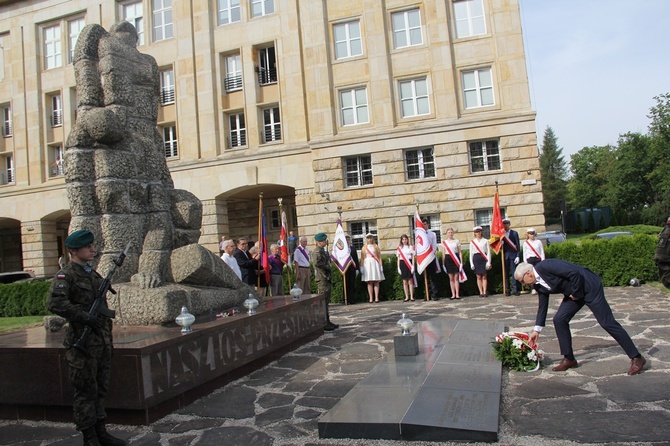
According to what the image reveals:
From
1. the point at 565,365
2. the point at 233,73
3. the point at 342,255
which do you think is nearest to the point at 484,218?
the point at 342,255

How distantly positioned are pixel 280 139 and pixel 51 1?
16.4 m

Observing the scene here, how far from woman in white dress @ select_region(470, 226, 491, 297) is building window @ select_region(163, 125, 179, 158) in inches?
725

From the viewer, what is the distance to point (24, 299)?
1734 cm

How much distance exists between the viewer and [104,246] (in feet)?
25.0

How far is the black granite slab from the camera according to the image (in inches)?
176

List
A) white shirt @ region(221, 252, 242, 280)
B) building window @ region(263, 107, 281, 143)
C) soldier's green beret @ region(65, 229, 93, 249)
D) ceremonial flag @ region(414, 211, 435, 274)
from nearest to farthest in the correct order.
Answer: soldier's green beret @ region(65, 229, 93, 249), white shirt @ region(221, 252, 242, 280), ceremonial flag @ region(414, 211, 435, 274), building window @ region(263, 107, 281, 143)

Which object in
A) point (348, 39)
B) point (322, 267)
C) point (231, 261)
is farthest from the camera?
point (348, 39)

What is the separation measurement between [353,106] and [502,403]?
2085 centimetres

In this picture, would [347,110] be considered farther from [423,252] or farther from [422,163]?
[423,252]

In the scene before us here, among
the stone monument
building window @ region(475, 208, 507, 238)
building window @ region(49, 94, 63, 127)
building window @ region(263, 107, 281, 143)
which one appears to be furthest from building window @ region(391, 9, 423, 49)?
building window @ region(49, 94, 63, 127)

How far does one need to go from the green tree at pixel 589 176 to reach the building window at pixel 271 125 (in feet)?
173

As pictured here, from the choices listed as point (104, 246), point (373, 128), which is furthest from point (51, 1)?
point (104, 246)

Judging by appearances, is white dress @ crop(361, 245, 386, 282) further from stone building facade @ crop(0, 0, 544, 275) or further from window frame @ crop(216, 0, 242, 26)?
window frame @ crop(216, 0, 242, 26)

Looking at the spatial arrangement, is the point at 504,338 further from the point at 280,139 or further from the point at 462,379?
the point at 280,139
